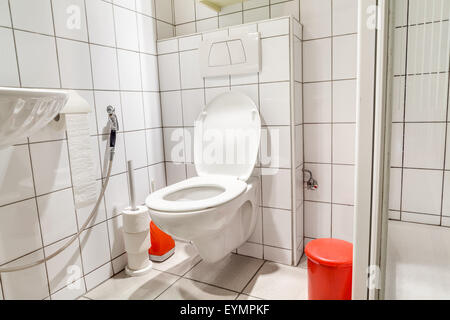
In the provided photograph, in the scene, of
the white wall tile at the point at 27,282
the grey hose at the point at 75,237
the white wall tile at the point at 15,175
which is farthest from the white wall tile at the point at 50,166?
the white wall tile at the point at 27,282

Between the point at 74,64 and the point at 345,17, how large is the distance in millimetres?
1200

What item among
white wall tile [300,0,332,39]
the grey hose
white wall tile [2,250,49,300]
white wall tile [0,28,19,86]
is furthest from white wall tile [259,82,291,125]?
white wall tile [2,250,49,300]

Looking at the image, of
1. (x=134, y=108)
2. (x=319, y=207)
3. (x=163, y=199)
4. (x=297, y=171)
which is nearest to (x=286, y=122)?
(x=297, y=171)

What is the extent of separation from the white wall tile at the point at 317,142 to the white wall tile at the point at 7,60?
1249 mm

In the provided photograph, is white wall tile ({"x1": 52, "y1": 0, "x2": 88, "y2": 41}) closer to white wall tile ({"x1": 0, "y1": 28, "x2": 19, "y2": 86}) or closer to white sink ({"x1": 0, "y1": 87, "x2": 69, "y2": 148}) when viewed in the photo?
white wall tile ({"x1": 0, "y1": 28, "x2": 19, "y2": 86})

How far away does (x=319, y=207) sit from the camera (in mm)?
1599

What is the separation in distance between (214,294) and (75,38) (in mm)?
1226

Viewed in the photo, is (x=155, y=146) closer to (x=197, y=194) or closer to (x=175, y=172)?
(x=175, y=172)

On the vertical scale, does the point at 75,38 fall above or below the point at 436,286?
above

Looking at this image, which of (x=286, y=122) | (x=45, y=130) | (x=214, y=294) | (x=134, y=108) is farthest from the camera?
(x=134, y=108)

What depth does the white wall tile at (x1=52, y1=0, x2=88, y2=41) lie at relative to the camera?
3.96 ft

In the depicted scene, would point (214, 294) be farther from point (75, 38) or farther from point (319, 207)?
point (75, 38)

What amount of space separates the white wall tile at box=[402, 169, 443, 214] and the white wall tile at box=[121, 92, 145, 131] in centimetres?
122

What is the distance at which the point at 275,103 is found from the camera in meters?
1.44
